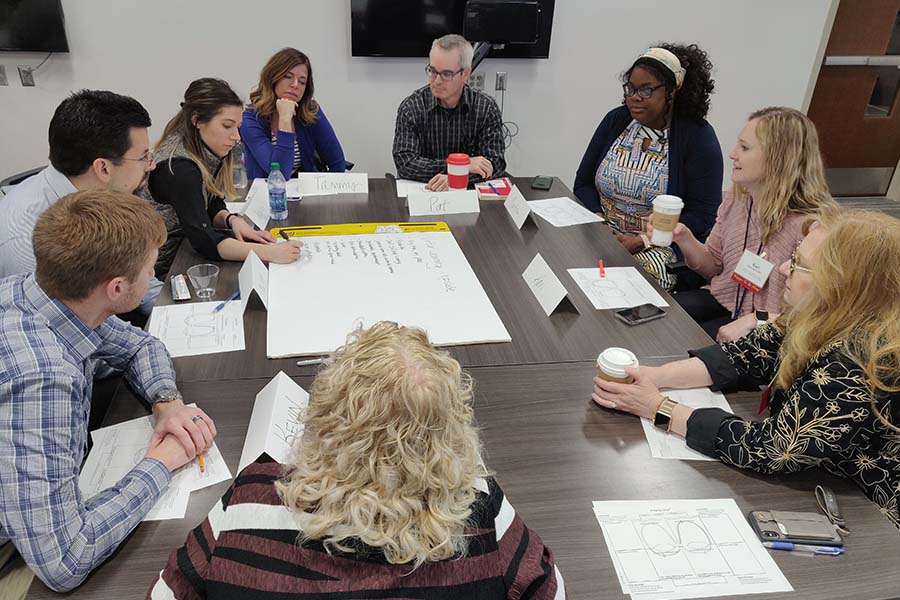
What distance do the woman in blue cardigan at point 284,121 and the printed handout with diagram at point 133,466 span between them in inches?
65.9

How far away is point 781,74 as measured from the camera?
416 cm

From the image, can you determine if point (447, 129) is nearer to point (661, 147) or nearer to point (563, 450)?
point (661, 147)

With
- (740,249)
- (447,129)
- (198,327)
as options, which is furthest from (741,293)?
(198,327)

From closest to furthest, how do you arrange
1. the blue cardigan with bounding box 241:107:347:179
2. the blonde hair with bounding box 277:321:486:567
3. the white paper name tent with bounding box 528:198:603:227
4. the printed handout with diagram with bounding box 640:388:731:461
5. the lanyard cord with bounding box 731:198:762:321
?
1. the blonde hair with bounding box 277:321:486:567
2. the printed handout with diagram with bounding box 640:388:731:461
3. the lanyard cord with bounding box 731:198:762:321
4. the white paper name tent with bounding box 528:198:603:227
5. the blue cardigan with bounding box 241:107:347:179

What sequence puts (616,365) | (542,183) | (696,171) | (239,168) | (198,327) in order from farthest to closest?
(239,168)
(542,183)
(696,171)
(198,327)
(616,365)

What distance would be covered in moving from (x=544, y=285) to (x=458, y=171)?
943mm

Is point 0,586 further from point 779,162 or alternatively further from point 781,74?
point 781,74

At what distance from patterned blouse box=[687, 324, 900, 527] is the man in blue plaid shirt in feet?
3.27

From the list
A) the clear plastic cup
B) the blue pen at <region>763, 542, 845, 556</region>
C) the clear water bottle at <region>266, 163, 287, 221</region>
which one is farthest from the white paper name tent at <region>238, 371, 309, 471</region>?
the clear water bottle at <region>266, 163, 287, 221</region>

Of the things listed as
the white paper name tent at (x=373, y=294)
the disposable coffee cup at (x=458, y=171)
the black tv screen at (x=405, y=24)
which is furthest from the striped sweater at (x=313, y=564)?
the black tv screen at (x=405, y=24)

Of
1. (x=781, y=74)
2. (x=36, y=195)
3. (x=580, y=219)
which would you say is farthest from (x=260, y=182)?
(x=781, y=74)

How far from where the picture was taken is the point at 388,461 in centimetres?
74

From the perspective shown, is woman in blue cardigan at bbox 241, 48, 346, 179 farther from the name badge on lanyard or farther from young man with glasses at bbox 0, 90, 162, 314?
the name badge on lanyard

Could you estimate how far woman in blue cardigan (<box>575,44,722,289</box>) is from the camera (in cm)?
246
